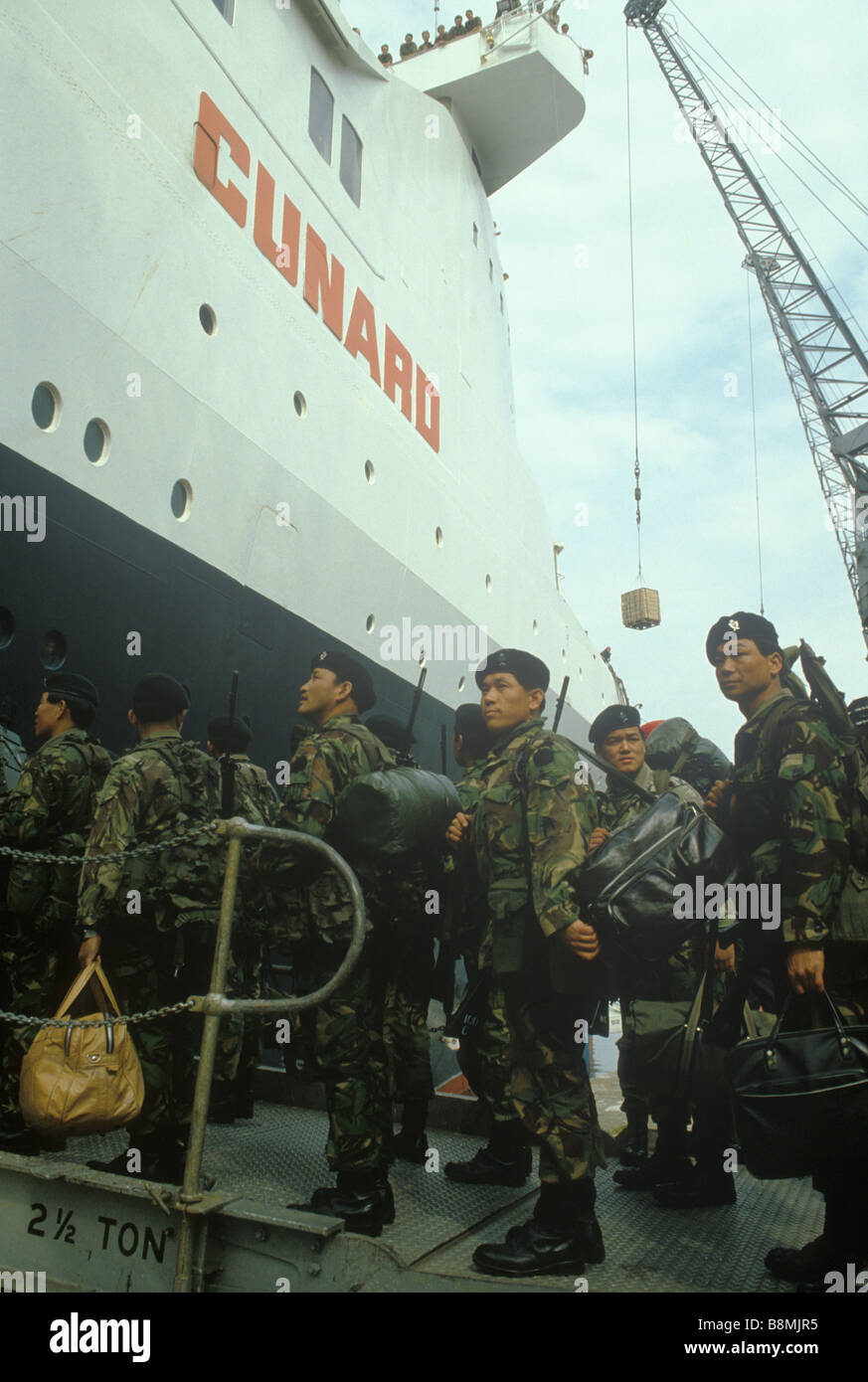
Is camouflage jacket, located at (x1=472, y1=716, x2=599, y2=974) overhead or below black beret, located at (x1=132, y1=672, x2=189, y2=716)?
below

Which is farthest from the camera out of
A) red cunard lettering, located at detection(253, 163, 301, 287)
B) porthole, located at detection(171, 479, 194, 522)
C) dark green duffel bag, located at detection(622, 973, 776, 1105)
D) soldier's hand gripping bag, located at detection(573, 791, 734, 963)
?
red cunard lettering, located at detection(253, 163, 301, 287)

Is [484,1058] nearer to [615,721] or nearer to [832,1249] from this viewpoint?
[832,1249]

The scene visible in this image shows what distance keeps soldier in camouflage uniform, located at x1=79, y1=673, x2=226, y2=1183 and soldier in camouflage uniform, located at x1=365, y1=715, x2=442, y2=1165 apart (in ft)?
1.93

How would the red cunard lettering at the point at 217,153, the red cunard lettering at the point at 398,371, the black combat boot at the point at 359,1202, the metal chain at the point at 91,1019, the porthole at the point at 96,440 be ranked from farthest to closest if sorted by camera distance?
the red cunard lettering at the point at 398,371 → the red cunard lettering at the point at 217,153 → the porthole at the point at 96,440 → the black combat boot at the point at 359,1202 → the metal chain at the point at 91,1019

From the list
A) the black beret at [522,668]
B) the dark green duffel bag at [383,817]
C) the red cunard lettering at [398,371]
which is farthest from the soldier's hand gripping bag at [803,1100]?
the red cunard lettering at [398,371]

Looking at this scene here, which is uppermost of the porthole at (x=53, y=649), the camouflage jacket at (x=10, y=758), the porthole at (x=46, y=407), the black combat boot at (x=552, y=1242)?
the porthole at (x=46, y=407)

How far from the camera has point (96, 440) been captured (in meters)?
3.60

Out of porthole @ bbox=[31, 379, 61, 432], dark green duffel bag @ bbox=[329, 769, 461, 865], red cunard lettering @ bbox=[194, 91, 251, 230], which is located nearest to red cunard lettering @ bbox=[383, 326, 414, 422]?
red cunard lettering @ bbox=[194, 91, 251, 230]

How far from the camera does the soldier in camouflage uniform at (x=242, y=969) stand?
320cm

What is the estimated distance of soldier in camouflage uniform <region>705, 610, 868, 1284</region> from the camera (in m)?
2.06

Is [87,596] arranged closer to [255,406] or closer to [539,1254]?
[255,406]

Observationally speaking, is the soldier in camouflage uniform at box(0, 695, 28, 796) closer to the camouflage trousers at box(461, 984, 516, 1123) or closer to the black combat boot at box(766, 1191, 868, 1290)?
the camouflage trousers at box(461, 984, 516, 1123)

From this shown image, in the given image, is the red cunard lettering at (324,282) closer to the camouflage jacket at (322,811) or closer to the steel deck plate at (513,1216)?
the camouflage jacket at (322,811)

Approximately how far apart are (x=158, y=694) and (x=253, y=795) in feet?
2.39
